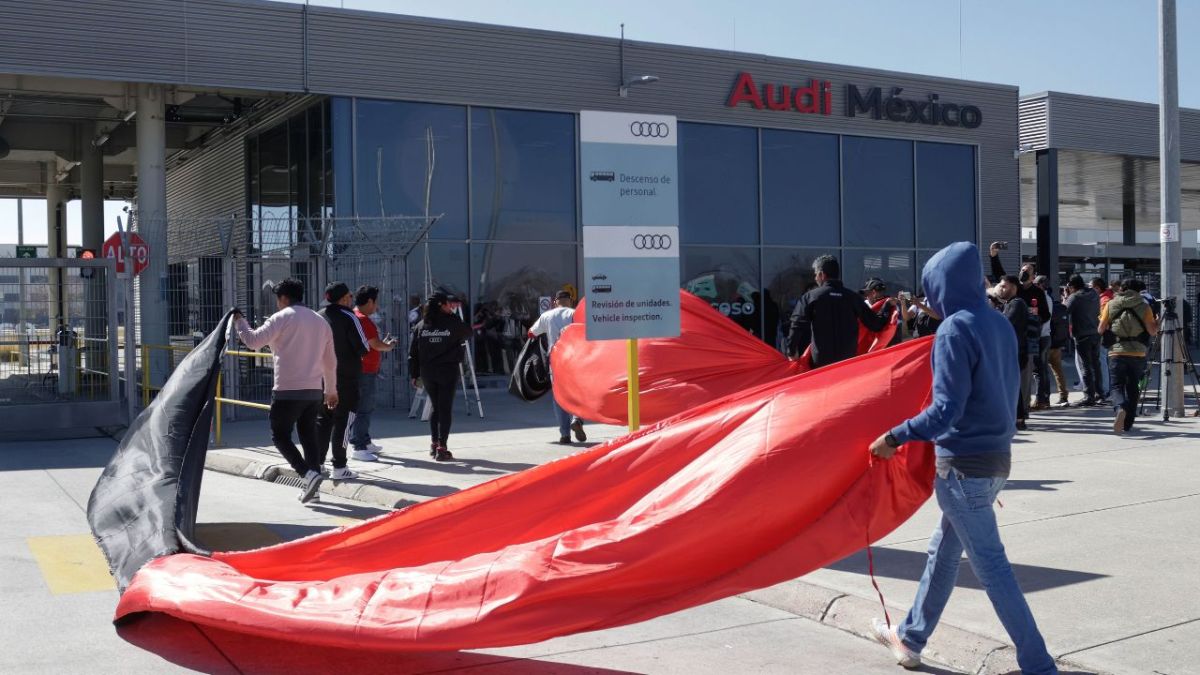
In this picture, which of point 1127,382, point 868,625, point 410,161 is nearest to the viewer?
point 868,625

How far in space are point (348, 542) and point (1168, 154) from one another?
1360cm

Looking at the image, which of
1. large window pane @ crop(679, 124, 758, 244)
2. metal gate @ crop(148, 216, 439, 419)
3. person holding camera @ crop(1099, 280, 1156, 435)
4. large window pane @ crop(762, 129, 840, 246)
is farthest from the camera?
large window pane @ crop(762, 129, 840, 246)

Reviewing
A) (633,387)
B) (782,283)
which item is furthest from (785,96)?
(633,387)

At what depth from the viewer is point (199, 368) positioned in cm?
816

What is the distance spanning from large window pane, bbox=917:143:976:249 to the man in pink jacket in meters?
19.1

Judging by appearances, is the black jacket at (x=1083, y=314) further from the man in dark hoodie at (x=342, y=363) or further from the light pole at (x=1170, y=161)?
the man in dark hoodie at (x=342, y=363)

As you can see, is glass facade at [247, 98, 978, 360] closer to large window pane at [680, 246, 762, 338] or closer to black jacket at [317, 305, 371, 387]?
large window pane at [680, 246, 762, 338]

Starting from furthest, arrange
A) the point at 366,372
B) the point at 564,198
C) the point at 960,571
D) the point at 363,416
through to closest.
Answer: the point at 564,198
the point at 363,416
the point at 366,372
the point at 960,571

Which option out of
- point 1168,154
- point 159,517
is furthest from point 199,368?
point 1168,154

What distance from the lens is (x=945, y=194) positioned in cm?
2683

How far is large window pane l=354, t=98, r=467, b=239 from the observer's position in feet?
68.0

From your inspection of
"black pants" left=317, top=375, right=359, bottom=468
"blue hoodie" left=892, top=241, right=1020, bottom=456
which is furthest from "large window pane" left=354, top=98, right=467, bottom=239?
"blue hoodie" left=892, top=241, right=1020, bottom=456

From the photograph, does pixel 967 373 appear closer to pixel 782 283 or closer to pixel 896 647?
pixel 896 647

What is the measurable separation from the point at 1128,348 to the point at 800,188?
1198cm
